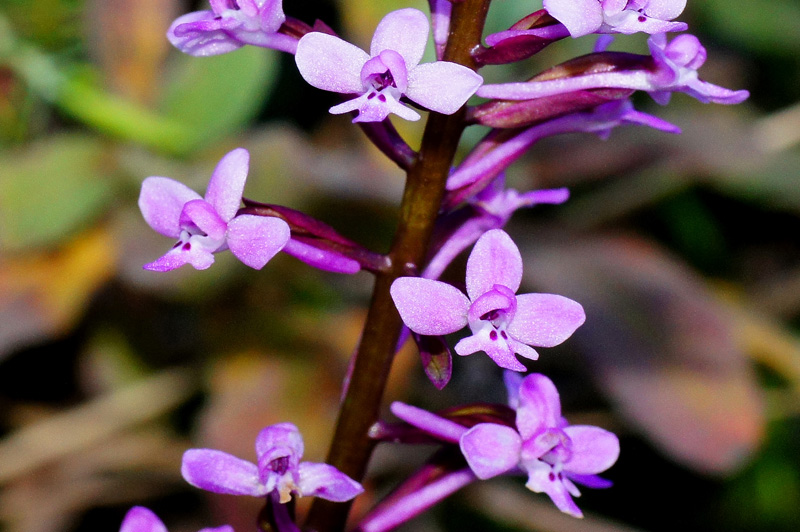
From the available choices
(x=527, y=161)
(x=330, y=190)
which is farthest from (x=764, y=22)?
(x=330, y=190)

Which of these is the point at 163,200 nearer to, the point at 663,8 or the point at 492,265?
the point at 492,265

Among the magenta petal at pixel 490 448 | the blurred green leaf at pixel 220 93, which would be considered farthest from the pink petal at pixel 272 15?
the blurred green leaf at pixel 220 93

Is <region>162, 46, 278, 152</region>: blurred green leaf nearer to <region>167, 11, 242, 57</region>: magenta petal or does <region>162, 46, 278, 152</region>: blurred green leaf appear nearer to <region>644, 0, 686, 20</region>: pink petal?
<region>167, 11, 242, 57</region>: magenta petal

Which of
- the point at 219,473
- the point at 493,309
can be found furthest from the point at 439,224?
the point at 219,473

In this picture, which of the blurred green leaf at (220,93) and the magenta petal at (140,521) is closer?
the magenta petal at (140,521)

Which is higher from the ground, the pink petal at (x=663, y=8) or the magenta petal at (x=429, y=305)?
the pink petal at (x=663, y=8)

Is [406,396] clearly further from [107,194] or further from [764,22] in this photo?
[764,22]

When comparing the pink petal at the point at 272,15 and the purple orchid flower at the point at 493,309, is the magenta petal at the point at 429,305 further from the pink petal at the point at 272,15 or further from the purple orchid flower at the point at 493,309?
the pink petal at the point at 272,15
